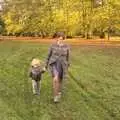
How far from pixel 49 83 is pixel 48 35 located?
214 feet

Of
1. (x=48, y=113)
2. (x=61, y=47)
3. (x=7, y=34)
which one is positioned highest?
(x=61, y=47)

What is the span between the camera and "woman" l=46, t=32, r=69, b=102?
1445cm

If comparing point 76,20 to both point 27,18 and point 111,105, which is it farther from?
point 111,105

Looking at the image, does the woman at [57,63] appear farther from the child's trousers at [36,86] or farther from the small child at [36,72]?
the child's trousers at [36,86]

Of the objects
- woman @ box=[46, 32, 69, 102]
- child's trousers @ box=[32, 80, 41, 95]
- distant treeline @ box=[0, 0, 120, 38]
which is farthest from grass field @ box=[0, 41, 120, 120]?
distant treeline @ box=[0, 0, 120, 38]

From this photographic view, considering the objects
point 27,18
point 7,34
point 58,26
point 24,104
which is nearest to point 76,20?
point 58,26

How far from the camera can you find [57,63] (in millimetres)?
14531

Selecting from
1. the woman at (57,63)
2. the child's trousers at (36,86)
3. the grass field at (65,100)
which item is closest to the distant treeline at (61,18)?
the grass field at (65,100)

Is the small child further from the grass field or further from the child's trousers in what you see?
the grass field

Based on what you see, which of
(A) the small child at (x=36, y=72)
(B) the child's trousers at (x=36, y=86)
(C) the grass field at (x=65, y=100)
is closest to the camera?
(C) the grass field at (x=65, y=100)

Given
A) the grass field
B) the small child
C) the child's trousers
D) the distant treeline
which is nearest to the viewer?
the grass field

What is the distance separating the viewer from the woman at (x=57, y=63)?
14.5 meters

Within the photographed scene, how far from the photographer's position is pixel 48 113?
13078 mm

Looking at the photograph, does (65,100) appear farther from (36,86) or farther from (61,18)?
(61,18)
